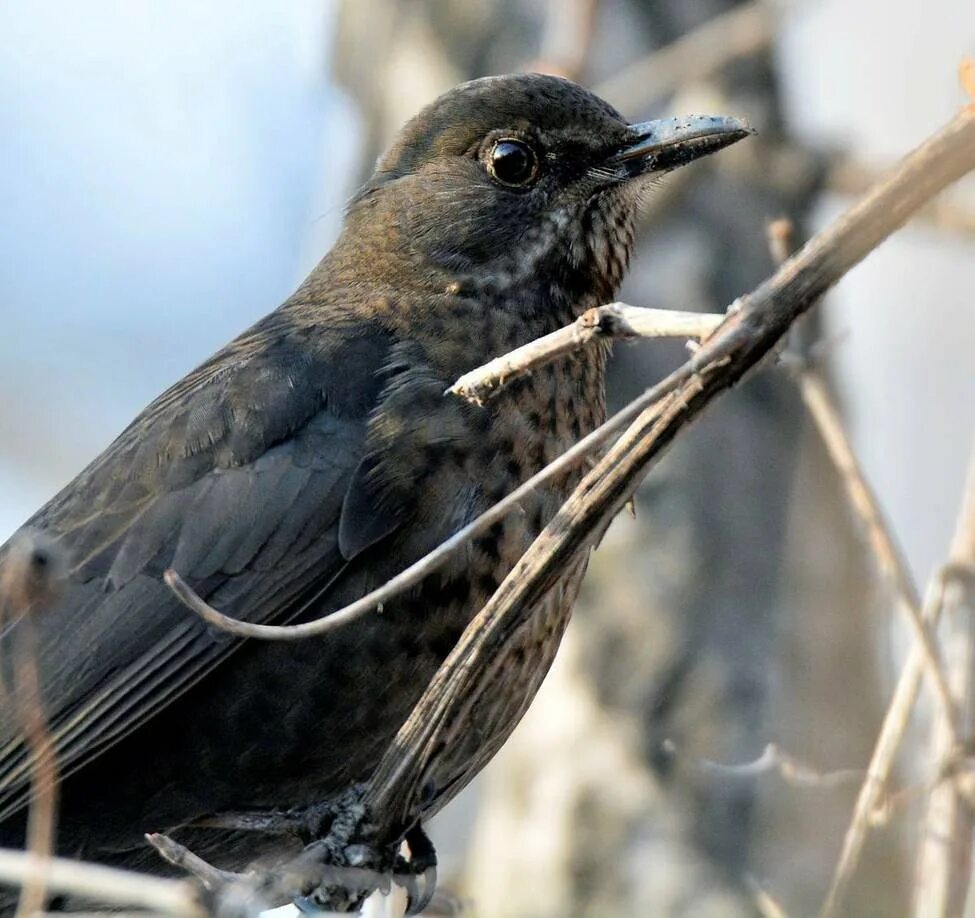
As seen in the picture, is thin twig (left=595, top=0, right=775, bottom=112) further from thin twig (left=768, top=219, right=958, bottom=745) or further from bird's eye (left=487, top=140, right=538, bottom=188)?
thin twig (left=768, top=219, right=958, bottom=745)

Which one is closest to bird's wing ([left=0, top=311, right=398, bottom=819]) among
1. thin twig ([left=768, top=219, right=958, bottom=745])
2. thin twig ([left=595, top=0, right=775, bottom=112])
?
thin twig ([left=768, top=219, right=958, bottom=745])

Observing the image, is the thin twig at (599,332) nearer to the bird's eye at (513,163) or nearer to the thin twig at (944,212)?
the bird's eye at (513,163)

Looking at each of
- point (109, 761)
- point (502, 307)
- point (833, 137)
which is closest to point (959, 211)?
point (833, 137)

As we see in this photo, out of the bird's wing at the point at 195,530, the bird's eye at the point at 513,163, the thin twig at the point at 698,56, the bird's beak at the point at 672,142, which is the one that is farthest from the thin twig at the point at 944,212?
the bird's wing at the point at 195,530

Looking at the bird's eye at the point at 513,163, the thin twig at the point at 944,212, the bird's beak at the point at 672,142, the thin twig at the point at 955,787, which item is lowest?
the thin twig at the point at 955,787

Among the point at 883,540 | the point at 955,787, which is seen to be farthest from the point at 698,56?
the point at 955,787

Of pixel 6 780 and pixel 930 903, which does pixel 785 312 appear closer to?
pixel 930 903
